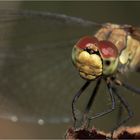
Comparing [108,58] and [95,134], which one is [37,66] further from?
[95,134]

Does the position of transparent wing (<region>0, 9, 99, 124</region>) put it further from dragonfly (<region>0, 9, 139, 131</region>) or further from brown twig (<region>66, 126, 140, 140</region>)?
brown twig (<region>66, 126, 140, 140</region>)

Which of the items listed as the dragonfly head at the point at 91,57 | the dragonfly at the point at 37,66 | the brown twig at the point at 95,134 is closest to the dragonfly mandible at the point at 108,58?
the dragonfly head at the point at 91,57

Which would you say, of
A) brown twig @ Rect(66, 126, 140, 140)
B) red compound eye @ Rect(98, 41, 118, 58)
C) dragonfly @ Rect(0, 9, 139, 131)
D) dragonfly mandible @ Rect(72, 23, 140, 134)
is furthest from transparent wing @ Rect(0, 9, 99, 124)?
brown twig @ Rect(66, 126, 140, 140)

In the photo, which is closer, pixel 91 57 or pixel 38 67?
pixel 91 57

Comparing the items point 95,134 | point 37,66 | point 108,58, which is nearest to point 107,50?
point 108,58

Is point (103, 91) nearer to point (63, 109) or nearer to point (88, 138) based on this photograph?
point (63, 109)

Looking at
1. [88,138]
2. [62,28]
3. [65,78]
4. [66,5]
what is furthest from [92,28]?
[66,5]

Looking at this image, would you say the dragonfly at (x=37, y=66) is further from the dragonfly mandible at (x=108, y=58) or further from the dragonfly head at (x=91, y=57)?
the dragonfly head at (x=91, y=57)
